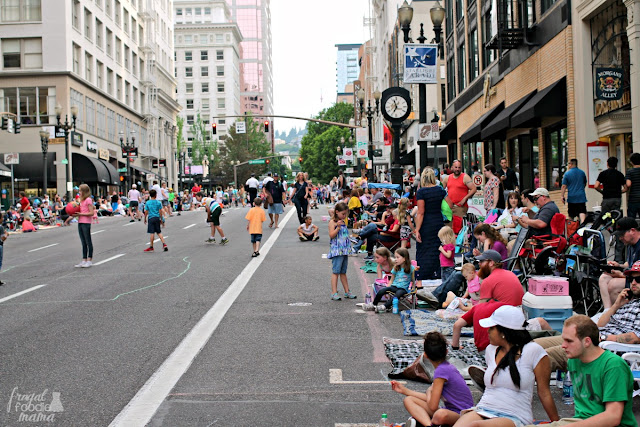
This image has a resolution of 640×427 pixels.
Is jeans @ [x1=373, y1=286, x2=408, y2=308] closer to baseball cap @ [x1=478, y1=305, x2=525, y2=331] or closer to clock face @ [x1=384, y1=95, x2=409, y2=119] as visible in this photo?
baseball cap @ [x1=478, y1=305, x2=525, y2=331]

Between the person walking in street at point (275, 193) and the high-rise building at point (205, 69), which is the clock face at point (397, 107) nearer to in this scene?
the person walking in street at point (275, 193)

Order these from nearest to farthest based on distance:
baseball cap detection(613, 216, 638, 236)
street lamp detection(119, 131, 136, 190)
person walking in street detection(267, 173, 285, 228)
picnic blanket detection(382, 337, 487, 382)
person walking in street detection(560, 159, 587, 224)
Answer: picnic blanket detection(382, 337, 487, 382) → baseball cap detection(613, 216, 638, 236) → person walking in street detection(560, 159, 587, 224) → person walking in street detection(267, 173, 285, 228) → street lamp detection(119, 131, 136, 190)

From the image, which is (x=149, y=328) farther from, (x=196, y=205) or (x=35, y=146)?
(x=196, y=205)

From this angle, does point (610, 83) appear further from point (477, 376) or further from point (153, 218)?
point (477, 376)

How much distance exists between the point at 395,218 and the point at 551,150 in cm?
Answer: 855

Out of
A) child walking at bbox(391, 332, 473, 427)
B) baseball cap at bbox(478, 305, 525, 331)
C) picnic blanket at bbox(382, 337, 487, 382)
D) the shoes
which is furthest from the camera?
picnic blanket at bbox(382, 337, 487, 382)

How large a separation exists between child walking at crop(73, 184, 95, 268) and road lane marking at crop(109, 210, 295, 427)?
5766mm

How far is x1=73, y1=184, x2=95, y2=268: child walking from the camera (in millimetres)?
17422

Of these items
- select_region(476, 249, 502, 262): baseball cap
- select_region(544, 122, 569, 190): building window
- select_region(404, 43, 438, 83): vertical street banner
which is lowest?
select_region(476, 249, 502, 262): baseball cap

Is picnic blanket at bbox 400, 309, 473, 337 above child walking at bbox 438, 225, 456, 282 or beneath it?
beneath

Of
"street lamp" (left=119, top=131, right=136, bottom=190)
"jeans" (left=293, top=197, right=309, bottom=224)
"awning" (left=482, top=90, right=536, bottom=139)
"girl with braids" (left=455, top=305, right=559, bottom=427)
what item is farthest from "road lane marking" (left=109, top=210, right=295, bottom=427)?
"street lamp" (left=119, top=131, right=136, bottom=190)

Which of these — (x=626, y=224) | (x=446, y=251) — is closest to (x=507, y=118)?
(x=446, y=251)

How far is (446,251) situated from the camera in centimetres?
1263

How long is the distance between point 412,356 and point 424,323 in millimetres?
1901
